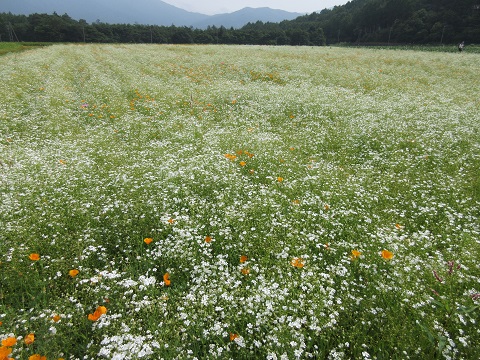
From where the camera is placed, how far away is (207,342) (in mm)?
3432

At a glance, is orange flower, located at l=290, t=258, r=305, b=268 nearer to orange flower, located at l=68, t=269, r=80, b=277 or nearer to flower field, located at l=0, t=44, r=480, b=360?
flower field, located at l=0, t=44, r=480, b=360

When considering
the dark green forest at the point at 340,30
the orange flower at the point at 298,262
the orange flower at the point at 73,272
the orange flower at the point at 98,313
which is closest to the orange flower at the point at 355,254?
the orange flower at the point at 298,262

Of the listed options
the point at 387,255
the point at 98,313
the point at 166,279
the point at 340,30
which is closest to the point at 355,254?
the point at 387,255

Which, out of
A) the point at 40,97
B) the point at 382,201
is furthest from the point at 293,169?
the point at 40,97

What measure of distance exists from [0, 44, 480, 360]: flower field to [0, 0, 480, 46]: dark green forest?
282 feet

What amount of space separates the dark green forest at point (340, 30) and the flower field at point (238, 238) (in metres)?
86.0

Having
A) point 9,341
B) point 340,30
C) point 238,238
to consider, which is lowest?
point 238,238

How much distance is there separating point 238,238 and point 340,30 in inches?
5428

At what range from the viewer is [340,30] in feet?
391

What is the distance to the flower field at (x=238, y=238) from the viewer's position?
339 centimetres

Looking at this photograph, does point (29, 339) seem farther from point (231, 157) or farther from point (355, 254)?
point (231, 157)

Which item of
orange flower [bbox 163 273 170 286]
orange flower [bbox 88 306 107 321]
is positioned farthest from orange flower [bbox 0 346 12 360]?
orange flower [bbox 163 273 170 286]

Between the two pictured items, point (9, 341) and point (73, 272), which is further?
point (73, 272)

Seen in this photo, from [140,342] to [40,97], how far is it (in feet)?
50.4
